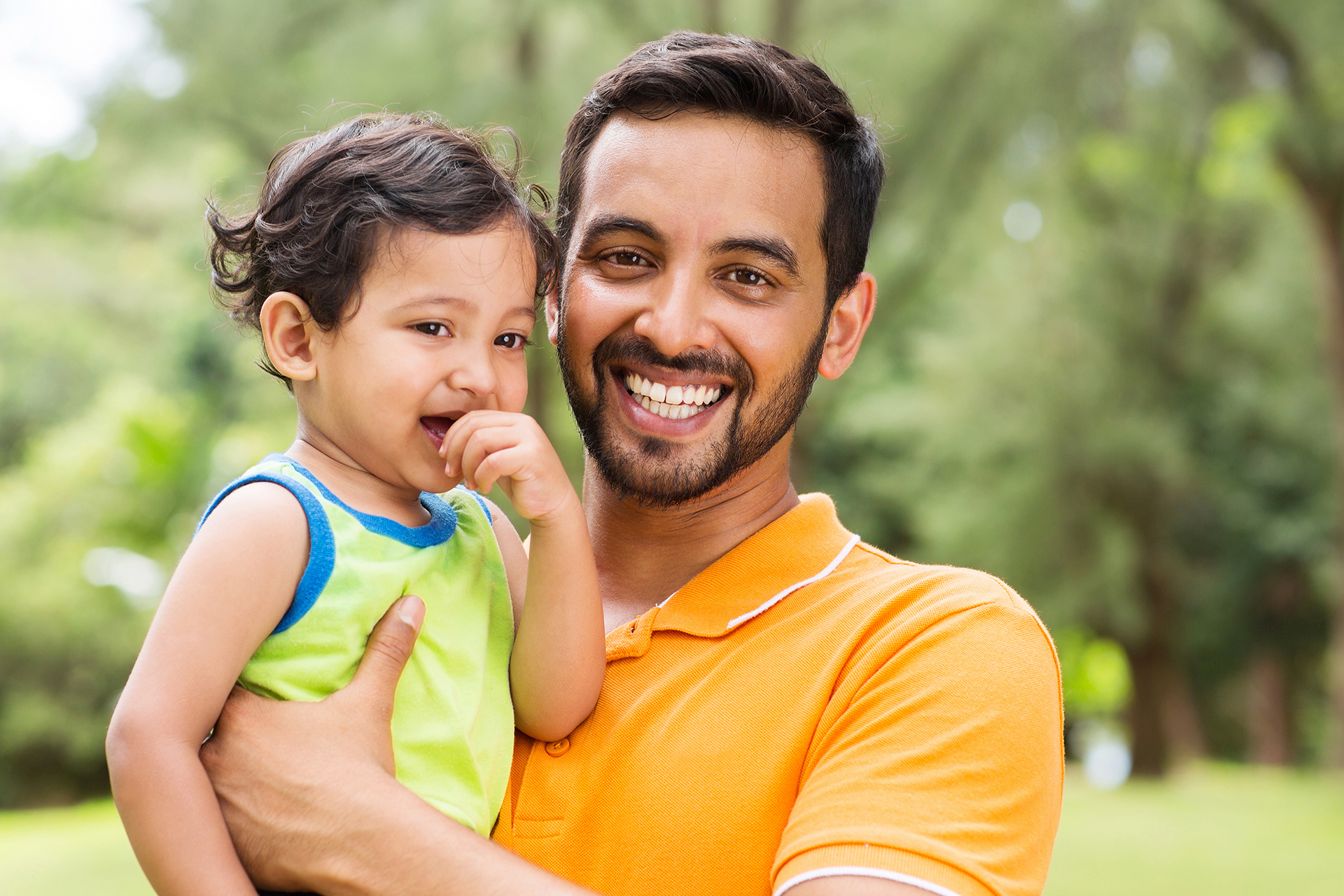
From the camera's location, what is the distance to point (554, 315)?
7.25 ft

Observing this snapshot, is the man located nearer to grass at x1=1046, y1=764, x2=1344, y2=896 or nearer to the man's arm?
the man's arm

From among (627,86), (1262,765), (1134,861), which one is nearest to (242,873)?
(627,86)

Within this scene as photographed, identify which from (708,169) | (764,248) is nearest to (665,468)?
(764,248)

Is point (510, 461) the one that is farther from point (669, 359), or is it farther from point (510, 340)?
point (669, 359)

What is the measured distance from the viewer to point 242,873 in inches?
57.8

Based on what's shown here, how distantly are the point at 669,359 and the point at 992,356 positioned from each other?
38.4 ft

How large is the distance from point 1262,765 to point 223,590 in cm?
2114

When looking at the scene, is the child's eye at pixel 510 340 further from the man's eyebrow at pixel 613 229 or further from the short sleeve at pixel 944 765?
the short sleeve at pixel 944 765

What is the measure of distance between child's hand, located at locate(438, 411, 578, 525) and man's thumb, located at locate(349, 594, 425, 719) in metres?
0.20

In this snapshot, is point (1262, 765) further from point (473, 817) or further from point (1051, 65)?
point (473, 817)

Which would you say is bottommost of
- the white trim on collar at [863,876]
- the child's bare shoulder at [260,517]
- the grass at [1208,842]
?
the grass at [1208,842]

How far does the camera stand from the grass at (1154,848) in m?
8.73

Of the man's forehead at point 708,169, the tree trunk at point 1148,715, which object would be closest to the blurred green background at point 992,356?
the tree trunk at point 1148,715

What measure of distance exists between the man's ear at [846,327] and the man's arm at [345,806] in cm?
107
